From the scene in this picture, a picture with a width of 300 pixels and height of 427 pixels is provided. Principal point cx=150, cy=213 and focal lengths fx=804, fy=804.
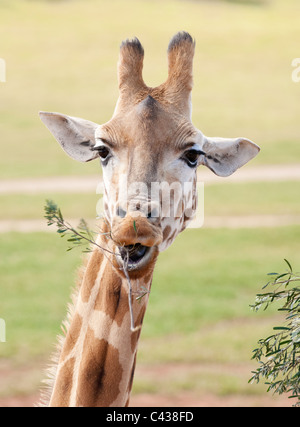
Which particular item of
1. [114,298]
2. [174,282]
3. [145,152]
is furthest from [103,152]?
[174,282]

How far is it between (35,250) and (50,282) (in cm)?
229

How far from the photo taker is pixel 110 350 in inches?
168

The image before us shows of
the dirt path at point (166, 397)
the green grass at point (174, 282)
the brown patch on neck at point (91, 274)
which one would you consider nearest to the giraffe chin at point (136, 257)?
the brown patch on neck at point (91, 274)

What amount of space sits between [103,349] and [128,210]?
2.72 ft

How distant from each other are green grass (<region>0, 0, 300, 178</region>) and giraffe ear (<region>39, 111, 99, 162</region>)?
2113cm

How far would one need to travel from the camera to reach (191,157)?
14.5 feet

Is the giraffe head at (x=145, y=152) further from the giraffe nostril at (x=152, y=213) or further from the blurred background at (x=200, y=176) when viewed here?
the blurred background at (x=200, y=176)

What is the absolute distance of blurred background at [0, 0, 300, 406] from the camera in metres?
12.3

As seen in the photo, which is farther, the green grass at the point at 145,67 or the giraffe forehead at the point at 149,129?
the green grass at the point at 145,67

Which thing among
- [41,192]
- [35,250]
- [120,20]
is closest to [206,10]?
[120,20]

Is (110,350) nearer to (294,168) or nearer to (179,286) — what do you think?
(179,286)

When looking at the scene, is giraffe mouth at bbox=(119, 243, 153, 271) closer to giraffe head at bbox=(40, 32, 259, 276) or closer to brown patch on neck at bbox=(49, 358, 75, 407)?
giraffe head at bbox=(40, 32, 259, 276)

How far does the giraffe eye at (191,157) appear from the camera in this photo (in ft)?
14.3

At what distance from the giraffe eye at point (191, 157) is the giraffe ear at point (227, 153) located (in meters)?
0.37
